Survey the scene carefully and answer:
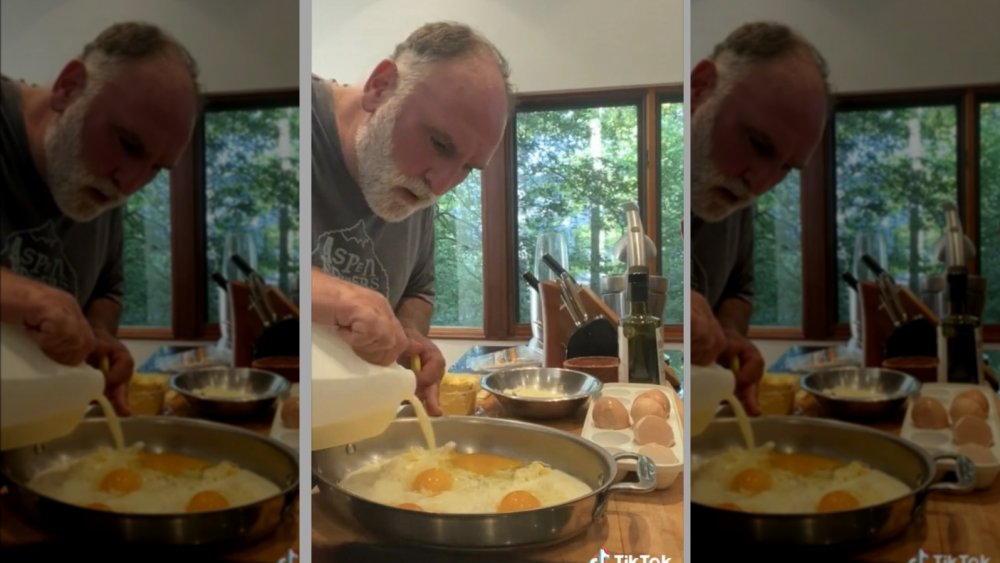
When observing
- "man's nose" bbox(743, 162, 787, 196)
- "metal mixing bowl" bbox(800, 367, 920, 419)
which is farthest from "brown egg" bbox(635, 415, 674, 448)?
"man's nose" bbox(743, 162, 787, 196)

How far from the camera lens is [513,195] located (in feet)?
5.82

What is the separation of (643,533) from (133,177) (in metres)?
1.39

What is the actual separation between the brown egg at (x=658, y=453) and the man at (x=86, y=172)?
1155mm

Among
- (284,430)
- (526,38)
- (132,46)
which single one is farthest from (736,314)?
(132,46)

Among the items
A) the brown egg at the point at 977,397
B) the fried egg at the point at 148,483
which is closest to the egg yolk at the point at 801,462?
the brown egg at the point at 977,397

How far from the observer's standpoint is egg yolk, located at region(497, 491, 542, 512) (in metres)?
1.72

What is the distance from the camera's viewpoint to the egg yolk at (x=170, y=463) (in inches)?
65.7

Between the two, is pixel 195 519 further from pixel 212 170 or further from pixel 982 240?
pixel 982 240

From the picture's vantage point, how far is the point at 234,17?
1.69 metres

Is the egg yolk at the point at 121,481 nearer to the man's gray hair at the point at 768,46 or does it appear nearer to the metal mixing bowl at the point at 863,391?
the metal mixing bowl at the point at 863,391

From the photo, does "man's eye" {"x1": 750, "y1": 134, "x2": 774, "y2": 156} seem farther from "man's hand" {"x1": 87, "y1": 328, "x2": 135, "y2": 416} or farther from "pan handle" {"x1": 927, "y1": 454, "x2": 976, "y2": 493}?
"man's hand" {"x1": 87, "y1": 328, "x2": 135, "y2": 416}

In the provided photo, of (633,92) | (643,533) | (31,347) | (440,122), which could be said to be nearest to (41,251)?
(31,347)

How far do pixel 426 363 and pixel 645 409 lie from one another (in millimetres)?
514

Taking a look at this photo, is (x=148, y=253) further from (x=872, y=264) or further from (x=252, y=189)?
(x=872, y=264)
